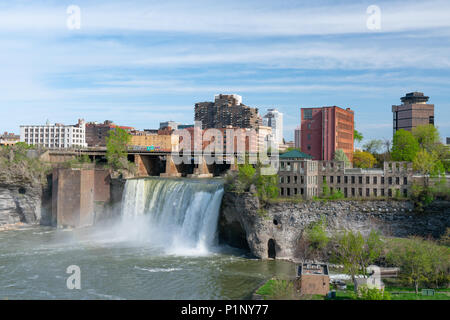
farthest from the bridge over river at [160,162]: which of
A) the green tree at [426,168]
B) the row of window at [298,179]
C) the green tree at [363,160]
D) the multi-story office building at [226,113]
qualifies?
the multi-story office building at [226,113]

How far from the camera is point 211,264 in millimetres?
36500

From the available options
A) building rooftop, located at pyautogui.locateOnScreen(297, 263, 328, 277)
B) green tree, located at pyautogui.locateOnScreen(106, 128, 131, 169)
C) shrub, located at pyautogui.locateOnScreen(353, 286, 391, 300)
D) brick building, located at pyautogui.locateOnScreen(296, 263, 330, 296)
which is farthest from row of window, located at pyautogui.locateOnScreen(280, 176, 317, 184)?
green tree, located at pyautogui.locateOnScreen(106, 128, 131, 169)

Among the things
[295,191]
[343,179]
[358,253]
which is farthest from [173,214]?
[358,253]

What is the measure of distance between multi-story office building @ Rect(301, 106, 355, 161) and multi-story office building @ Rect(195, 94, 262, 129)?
112 meters

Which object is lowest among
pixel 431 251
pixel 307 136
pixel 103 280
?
pixel 103 280

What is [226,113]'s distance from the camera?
175875mm

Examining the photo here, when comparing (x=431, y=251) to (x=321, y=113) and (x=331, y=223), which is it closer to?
(x=331, y=223)

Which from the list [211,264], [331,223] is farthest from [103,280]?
[331,223]

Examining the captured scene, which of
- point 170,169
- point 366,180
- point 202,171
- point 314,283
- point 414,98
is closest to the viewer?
point 314,283

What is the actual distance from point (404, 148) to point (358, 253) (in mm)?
32779

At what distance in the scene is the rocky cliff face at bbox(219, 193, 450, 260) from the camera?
38906mm

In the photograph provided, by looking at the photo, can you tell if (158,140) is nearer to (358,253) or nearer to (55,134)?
(55,134)
